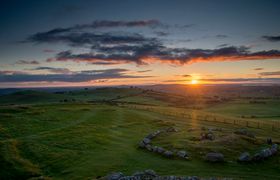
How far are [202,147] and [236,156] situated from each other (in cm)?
538

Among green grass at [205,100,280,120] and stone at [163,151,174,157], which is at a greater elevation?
stone at [163,151,174,157]

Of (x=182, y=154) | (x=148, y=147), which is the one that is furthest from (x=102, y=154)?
(x=182, y=154)

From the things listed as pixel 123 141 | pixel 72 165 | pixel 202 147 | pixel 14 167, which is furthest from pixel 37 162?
pixel 202 147

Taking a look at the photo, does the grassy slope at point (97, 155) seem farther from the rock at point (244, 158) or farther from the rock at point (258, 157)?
the rock at point (244, 158)

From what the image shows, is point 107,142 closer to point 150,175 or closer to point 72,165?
point 72,165

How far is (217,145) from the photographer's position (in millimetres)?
42312

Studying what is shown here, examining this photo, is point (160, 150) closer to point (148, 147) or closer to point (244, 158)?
point (148, 147)

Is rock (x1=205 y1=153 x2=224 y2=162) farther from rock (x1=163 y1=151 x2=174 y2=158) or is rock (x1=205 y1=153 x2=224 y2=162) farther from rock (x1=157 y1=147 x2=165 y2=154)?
rock (x1=157 y1=147 x2=165 y2=154)

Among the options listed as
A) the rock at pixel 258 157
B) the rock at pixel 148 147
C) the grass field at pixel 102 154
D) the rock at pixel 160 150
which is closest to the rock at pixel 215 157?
the grass field at pixel 102 154

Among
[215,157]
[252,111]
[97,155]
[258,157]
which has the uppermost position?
[215,157]

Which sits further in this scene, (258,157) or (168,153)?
(168,153)

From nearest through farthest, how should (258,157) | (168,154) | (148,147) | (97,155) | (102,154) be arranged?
(258,157) → (168,154) → (97,155) → (102,154) → (148,147)

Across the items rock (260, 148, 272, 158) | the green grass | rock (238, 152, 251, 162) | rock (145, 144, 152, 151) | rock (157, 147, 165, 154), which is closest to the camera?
rock (238, 152, 251, 162)

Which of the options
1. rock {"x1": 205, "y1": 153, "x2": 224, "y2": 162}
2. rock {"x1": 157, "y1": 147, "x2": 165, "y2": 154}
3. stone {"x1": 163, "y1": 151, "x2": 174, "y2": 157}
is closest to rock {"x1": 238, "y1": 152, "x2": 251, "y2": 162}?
rock {"x1": 205, "y1": 153, "x2": 224, "y2": 162}
